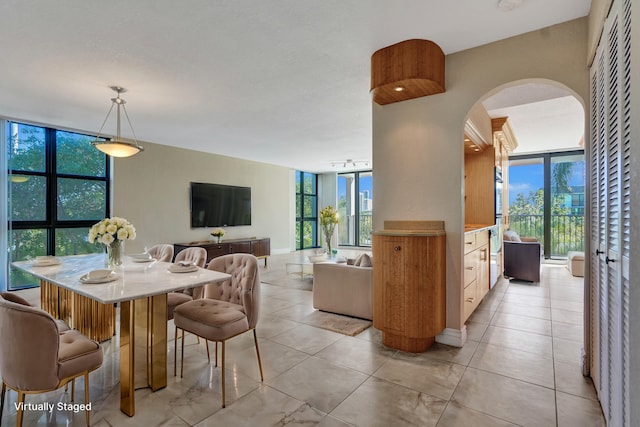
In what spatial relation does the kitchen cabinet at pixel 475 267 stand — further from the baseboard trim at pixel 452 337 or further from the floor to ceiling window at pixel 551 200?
the floor to ceiling window at pixel 551 200

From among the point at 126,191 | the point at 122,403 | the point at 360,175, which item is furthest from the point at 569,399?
the point at 360,175

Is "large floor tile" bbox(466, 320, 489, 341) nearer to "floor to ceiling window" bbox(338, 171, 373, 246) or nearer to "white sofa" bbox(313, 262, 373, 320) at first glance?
"white sofa" bbox(313, 262, 373, 320)

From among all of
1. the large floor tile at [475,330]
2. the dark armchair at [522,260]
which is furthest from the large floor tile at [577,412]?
the dark armchair at [522,260]

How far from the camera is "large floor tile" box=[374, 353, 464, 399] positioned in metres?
2.16

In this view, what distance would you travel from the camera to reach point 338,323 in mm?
3477

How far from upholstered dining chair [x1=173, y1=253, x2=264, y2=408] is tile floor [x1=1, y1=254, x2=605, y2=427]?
0.20 meters

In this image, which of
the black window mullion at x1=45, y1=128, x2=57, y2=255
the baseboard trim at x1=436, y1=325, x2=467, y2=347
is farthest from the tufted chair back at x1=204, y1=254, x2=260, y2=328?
the black window mullion at x1=45, y1=128, x2=57, y2=255

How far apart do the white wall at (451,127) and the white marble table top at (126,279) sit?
181 cm

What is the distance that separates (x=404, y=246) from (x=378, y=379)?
3.44 ft

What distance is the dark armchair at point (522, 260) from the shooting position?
17.4 feet

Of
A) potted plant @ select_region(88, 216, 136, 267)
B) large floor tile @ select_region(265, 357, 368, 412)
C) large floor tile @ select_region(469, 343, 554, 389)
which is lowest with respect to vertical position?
large floor tile @ select_region(265, 357, 368, 412)

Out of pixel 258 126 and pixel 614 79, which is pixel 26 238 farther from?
pixel 614 79

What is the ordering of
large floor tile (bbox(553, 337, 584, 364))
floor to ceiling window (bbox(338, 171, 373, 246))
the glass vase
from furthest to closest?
floor to ceiling window (bbox(338, 171, 373, 246)) → the glass vase → large floor tile (bbox(553, 337, 584, 364))

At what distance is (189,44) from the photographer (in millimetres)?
2617
